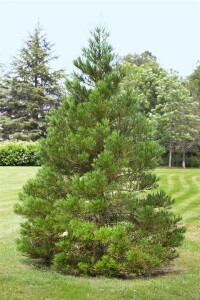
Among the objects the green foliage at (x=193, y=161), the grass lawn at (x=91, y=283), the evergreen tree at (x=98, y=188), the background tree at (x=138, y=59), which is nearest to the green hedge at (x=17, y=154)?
the green foliage at (x=193, y=161)

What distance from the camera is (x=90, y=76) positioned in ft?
27.6

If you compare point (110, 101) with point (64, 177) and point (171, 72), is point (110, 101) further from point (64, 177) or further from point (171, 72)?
point (171, 72)

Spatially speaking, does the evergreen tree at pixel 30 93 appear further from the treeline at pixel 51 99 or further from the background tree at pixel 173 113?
the background tree at pixel 173 113

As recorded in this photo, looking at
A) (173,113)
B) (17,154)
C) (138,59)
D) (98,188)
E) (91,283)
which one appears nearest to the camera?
(91,283)

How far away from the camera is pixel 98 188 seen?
290 inches

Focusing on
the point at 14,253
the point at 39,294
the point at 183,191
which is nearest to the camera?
the point at 39,294

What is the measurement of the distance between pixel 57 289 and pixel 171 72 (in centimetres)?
3936

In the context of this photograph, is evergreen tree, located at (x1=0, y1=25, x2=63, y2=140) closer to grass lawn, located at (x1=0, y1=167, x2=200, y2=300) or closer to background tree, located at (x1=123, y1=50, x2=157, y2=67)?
background tree, located at (x1=123, y1=50, x2=157, y2=67)

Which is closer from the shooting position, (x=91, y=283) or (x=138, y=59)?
(x=91, y=283)

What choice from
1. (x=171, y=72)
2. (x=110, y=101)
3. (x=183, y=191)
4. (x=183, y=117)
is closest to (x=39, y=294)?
(x=110, y=101)

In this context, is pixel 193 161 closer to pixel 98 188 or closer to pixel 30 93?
pixel 30 93

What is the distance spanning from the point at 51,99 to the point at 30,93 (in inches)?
95.9

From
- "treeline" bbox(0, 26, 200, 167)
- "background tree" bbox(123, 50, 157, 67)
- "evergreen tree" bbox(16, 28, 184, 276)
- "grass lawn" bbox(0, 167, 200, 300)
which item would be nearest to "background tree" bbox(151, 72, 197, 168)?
"treeline" bbox(0, 26, 200, 167)

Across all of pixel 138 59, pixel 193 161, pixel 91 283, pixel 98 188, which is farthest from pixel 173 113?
pixel 91 283
